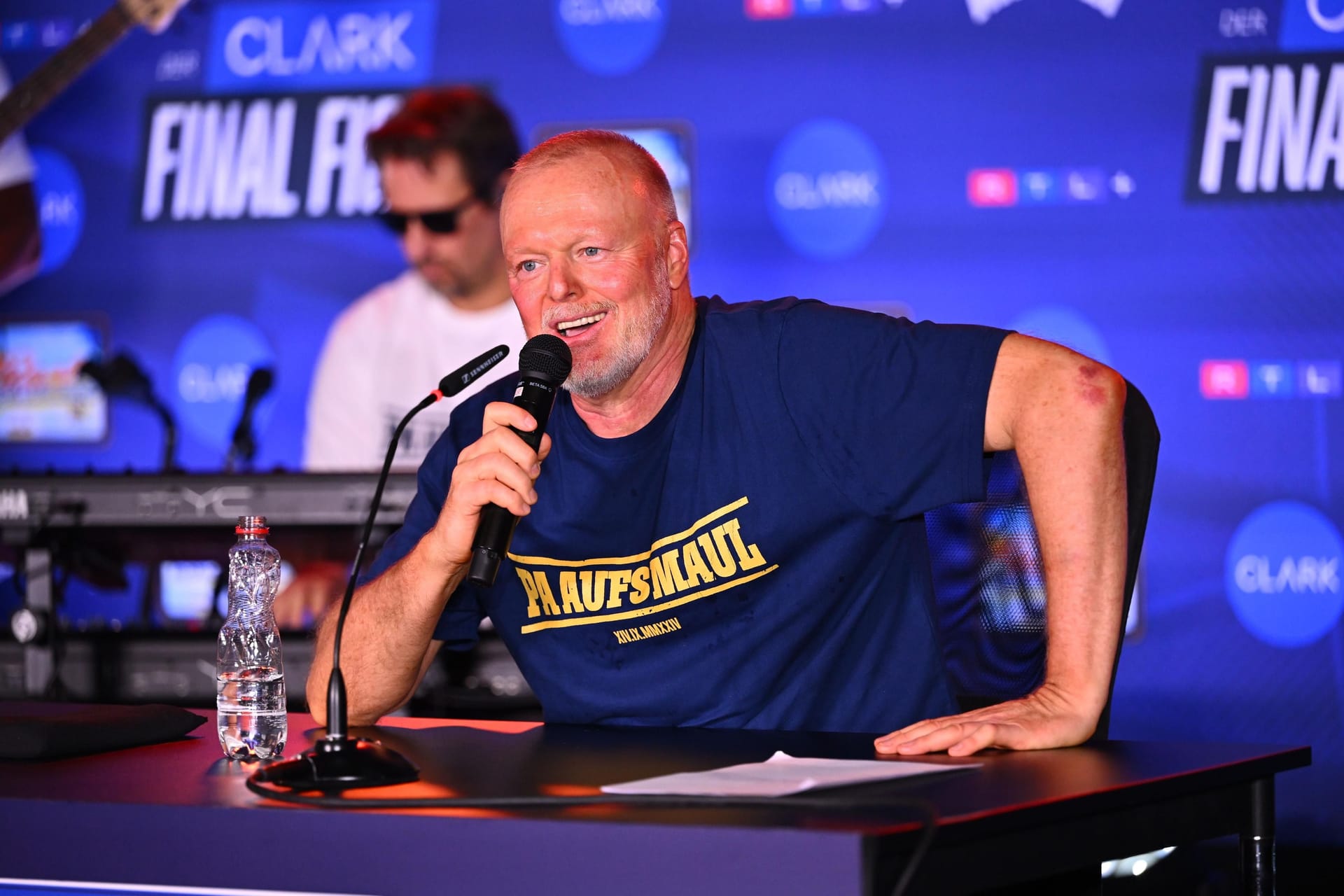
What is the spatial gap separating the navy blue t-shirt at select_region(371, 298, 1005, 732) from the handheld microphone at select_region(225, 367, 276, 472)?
2.17 m

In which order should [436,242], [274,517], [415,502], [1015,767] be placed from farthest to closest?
[436,242]
[274,517]
[415,502]
[1015,767]

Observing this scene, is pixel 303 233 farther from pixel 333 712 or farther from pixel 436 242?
pixel 333 712

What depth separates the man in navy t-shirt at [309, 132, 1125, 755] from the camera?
1.55 metres

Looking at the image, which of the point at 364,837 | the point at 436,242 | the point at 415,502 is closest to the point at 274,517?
the point at 436,242

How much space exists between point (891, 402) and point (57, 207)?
3.28 metres

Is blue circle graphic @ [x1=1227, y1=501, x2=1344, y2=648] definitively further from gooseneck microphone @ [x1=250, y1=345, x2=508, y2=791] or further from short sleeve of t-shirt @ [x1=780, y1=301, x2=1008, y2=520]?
gooseneck microphone @ [x1=250, y1=345, x2=508, y2=791]

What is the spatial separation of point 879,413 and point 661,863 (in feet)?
2.71

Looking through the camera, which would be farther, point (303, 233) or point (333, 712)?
point (303, 233)

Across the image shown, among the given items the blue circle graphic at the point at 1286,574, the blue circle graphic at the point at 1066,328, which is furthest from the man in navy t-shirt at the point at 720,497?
the blue circle graphic at the point at 1286,574

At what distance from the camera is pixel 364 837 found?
952mm

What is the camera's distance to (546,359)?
143 cm

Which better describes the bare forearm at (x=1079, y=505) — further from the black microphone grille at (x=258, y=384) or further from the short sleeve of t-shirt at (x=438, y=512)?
the black microphone grille at (x=258, y=384)

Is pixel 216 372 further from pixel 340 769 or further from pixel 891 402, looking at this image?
pixel 340 769

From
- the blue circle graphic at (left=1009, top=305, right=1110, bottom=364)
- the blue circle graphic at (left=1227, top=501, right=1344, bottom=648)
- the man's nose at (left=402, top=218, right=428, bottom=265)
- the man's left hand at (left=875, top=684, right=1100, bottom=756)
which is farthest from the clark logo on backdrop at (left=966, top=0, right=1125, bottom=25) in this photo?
the man's left hand at (left=875, top=684, right=1100, bottom=756)
